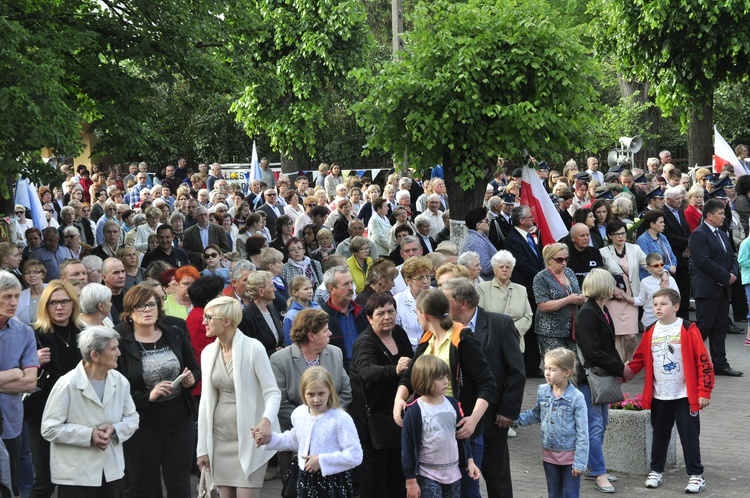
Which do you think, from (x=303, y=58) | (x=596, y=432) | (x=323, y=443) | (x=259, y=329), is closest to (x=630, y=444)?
(x=596, y=432)

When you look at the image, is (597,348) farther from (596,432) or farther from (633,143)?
(633,143)

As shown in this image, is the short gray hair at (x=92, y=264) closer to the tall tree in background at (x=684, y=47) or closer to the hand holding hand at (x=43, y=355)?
the hand holding hand at (x=43, y=355)

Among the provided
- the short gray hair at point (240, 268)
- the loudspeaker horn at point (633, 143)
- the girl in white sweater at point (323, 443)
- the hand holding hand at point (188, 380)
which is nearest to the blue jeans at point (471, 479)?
the girl in white sweater at point (323, 443)

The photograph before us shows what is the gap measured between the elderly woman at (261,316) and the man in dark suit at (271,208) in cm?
857

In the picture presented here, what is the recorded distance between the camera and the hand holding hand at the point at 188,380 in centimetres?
759

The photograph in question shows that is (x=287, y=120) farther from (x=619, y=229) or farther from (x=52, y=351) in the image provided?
(x=52, y=351)

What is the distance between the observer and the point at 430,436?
6.80 m

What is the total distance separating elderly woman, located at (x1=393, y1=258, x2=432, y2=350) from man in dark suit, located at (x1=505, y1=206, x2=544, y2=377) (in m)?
4.23

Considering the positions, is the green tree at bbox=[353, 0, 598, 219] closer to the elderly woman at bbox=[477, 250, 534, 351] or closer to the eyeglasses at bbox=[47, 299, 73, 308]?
the elderly woman at bbox=[477, 250, 534, 351]

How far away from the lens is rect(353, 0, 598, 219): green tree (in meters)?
13.9

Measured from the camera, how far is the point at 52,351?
7.95 m

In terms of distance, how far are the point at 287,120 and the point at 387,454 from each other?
22927mm

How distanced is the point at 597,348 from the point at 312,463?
3.36 meters

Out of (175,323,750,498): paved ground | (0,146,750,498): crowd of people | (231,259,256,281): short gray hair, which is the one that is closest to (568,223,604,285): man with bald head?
(175,323,750,498): paved ground
